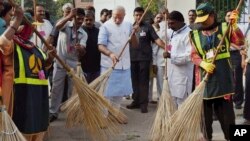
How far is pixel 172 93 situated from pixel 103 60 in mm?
1289

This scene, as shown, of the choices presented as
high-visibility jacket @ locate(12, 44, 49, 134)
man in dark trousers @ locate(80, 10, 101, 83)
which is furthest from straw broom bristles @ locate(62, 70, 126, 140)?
man in dark trousers @ locate(80, 10, 101, 83)

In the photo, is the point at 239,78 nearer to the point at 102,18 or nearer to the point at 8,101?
the point at 102,18

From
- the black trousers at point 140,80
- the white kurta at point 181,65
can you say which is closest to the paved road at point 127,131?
the black trousers at point 140,80

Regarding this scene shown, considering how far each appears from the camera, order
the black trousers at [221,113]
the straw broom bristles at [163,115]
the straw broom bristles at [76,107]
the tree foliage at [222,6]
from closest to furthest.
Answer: the black trousers at [221,113] → the straw broom bristles at [163,115] → the straw broom bristles at [76,107] → the tree foliage at [222,6]

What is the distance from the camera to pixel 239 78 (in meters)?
7.95

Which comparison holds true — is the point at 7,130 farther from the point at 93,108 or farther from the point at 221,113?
the point at 221,113

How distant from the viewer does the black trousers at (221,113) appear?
5148mm

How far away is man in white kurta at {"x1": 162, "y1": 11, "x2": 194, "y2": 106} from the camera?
5910 mm

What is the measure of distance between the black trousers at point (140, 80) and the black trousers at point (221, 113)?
2395 mm

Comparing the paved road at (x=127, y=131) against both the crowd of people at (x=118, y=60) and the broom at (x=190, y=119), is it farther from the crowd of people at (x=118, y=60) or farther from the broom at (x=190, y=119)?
the broom at (x=190, y=119)

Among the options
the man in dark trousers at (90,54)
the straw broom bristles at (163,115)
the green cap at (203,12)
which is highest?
the green cap at (203,12)

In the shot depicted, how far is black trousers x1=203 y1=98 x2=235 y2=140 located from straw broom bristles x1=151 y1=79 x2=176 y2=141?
47 cm

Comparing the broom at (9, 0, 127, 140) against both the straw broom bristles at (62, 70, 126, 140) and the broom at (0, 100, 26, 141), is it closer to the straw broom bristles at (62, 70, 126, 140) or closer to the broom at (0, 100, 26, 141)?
the straw broom bristles at (62, 70, 126, 140)

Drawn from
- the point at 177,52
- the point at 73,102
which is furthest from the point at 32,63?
the point at 177,52
